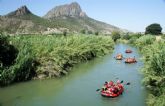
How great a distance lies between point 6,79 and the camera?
873 inches

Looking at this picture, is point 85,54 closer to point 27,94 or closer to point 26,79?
point 26,79

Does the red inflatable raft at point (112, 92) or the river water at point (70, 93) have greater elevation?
the red inflatable raft at point (112, 92)

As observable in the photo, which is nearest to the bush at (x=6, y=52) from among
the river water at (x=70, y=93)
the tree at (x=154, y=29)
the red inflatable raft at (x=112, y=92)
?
the river water at (x=70, y=93)

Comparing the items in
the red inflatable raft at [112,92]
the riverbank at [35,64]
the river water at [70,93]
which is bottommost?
the river water at [70,93]

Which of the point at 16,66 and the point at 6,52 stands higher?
the point at 6,52

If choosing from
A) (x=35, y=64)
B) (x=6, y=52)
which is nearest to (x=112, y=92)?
(x=35, y=64)

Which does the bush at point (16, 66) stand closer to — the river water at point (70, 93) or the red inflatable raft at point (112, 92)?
the river water at point (70, 93)

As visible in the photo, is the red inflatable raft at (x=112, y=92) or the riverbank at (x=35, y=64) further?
the riverbank at (x=35, y=64)

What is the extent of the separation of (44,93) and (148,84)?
768 cm

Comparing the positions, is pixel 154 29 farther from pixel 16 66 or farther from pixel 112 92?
pixel 112 92

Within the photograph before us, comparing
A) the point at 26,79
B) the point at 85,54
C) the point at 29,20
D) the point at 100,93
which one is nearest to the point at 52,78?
the point at 26,79

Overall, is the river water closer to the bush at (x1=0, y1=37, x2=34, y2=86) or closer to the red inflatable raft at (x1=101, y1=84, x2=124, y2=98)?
the red inflatable raft at (x1=101, y1=84, x2=124, y2=98)

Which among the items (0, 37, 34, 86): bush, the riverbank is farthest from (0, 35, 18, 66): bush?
the riverbank

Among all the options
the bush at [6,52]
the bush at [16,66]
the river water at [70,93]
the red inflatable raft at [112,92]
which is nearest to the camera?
the river water at [70,93]
